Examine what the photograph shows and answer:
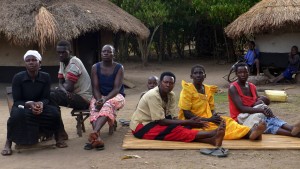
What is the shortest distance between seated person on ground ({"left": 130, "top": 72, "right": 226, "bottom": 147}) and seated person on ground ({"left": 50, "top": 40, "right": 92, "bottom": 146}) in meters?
0.92

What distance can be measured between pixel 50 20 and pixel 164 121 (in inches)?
264

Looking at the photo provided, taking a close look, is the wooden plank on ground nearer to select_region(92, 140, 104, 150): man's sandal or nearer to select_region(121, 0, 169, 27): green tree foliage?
select_region(92, 140, 104, 150): man's sandal

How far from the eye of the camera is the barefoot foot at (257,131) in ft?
17.4

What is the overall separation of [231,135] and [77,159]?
1.85m

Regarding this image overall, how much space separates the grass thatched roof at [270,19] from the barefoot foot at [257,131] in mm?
7432

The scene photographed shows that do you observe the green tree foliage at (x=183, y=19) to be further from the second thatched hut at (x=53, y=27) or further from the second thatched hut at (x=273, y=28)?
the second thatched hut at (x=53, y=27)

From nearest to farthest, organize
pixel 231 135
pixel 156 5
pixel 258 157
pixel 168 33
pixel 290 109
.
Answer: pixel 258 157 → pixel 231 135 → pixel 290 109 → pixel 156 5 → pixel 168 33

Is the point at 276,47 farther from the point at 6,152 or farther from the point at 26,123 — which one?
the point at 6,152

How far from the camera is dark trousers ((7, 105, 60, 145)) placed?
533cm

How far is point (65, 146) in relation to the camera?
18.8 feet

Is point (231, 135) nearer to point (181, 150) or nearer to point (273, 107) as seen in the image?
point (181, 150)

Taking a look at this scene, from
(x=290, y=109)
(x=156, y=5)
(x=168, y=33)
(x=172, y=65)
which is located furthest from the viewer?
(x=168, y=33)

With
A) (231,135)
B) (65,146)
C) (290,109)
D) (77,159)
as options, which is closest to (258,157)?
(231,135)

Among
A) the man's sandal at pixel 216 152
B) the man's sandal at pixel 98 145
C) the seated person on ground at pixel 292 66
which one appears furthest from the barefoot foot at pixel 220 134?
the seated person on ground at pixel 292 66
